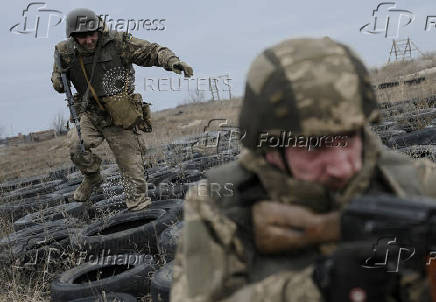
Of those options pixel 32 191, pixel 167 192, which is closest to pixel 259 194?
pixel 167 192

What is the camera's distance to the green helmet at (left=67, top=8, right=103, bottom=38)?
5.03m

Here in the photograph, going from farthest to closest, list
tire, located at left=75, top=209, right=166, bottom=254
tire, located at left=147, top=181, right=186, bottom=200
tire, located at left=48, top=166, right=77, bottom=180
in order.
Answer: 1. tire, located at left=48, top=166, right=77, bottom=180
2. tire, located at left=147, top=181, right=186, bottom=200
3. tire, located at left=75, top=209, right=166, bottom=254

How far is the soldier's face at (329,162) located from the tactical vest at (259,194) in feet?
0.39

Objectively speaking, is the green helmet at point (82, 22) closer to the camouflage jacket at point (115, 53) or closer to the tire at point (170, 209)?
the camouflage jacket at point (115, 53)

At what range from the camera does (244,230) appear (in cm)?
152

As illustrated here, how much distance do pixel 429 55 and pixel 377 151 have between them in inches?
1007

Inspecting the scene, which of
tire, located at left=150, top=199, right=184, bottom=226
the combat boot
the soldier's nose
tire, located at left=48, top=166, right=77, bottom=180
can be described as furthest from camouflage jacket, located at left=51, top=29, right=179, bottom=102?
tire, located at left=48, top=166, right=77, bottom=180

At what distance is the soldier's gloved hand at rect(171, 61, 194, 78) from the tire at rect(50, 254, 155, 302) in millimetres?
1964

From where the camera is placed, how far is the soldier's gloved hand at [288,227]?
1344 mm

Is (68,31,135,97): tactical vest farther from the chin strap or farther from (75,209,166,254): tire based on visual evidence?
the chin strap

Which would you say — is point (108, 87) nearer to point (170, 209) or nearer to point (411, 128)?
point (170, 209)

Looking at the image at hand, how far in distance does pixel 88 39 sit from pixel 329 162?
14.2ft

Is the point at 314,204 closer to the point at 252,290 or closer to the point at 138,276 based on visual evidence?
the point at 252,290

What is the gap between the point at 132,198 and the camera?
554 cm
